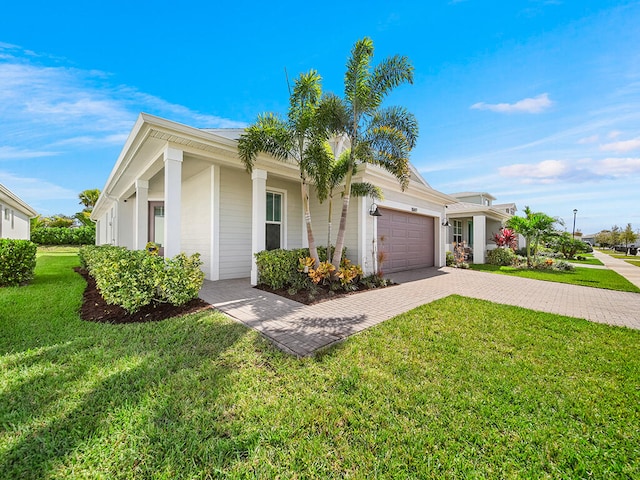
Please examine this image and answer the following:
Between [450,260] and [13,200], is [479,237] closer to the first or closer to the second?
[450,260]

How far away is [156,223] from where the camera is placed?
36.6ft

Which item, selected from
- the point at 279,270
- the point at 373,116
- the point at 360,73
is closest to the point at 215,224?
the point at 279,270

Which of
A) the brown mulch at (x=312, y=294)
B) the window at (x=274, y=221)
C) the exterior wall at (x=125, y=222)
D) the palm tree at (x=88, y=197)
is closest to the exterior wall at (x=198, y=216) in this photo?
the window at (x=274, y=221)

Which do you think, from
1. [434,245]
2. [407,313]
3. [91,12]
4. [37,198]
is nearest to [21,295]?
[91,12]

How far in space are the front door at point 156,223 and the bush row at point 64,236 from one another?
21.3 m

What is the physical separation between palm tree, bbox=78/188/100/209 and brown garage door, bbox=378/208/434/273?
132 feet

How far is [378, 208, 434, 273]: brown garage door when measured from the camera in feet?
30.0

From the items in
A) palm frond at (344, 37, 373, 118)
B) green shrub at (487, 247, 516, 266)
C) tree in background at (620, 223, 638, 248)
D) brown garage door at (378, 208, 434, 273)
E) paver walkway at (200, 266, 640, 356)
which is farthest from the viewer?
tree in background at (620, 223, 638, 248)

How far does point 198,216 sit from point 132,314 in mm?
4327

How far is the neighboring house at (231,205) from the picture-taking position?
217 inches

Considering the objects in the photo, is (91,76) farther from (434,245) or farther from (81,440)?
(434,245)

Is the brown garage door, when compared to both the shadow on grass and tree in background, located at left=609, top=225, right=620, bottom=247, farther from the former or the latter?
tree in background, located at left=609, top=225, right=620, bottom=247

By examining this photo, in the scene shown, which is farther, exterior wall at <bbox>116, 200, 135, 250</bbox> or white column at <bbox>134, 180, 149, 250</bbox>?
exterior wall at <bbox>116, 200, 135, 250</bbox>

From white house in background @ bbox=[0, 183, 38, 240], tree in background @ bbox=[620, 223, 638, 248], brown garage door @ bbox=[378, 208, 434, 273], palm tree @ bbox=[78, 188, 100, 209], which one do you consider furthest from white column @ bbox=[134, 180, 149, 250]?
tree in background @ bbox=[620, 223, 638, 248]
